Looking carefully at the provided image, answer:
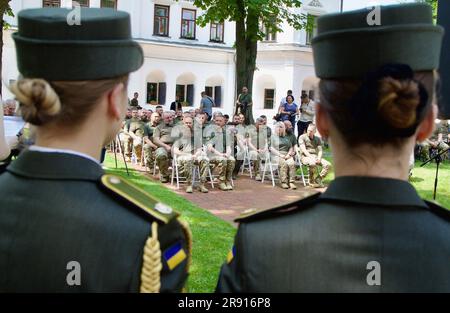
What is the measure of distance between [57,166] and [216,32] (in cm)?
3434

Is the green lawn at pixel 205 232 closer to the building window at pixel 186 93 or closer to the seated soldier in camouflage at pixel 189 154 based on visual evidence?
the seated soldier in camouflage at pixel 189 154

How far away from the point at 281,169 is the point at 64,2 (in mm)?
21032

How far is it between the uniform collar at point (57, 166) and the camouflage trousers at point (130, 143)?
14358mm

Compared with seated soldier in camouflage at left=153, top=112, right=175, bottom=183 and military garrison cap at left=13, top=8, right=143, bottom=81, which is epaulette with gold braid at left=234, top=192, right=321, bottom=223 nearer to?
military garrison cap at left=13, top=8, right=143, bottom=81

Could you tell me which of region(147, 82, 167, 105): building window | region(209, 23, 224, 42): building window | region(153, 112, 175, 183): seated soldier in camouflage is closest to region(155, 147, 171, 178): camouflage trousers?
region(153, 112, 175, 183): seated soldier in camouflage

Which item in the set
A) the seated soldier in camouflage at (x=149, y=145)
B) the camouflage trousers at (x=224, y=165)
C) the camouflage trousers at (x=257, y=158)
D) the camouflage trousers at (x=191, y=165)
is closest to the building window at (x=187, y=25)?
the seated soldier in camouflage at (x=149, y=145)

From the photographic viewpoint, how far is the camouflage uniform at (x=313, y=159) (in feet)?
45.0

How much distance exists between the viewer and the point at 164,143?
45.4 ft

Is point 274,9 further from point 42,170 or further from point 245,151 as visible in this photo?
point 42,170

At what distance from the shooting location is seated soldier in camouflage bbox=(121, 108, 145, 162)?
53.1 feet

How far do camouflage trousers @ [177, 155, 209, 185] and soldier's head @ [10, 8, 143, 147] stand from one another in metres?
10.7

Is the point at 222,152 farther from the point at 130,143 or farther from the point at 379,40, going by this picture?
the point at 379,40

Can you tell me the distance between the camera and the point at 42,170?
1.84m
